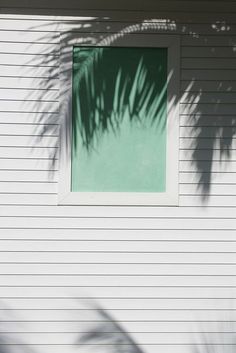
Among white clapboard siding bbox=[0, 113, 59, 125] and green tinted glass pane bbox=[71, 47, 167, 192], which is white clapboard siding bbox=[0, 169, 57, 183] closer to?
green tinted glass pane bbox=[71, 47, 167, 192]

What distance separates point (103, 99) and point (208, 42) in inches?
40.4

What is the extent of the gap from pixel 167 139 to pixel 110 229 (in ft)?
2.98

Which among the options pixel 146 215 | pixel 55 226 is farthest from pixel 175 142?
pixel 55 226

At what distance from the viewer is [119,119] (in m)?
5.89

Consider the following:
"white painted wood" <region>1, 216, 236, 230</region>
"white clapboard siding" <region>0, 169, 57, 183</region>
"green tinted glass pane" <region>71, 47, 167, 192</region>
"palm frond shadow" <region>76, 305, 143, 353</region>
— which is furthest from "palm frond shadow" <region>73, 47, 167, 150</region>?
"palm frond shadow" <region>76, 305, 143, 353</region>

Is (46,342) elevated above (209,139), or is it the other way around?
(209,139)

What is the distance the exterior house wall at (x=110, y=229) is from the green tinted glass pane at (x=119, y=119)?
0.18 m

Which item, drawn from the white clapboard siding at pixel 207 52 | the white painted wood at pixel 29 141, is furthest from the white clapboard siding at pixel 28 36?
the white clapboard siding at pixel 207 52

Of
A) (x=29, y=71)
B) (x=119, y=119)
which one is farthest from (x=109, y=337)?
(x=29, y=71)

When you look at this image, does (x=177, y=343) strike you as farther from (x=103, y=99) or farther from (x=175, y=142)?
(x=103, y=99)

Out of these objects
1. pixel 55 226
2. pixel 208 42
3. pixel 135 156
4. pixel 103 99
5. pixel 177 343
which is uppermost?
pixel 208 42

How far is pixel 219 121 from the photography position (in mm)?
5922

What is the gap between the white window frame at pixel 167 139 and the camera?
5.84 metres

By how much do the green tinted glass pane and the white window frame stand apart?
0.15ft
